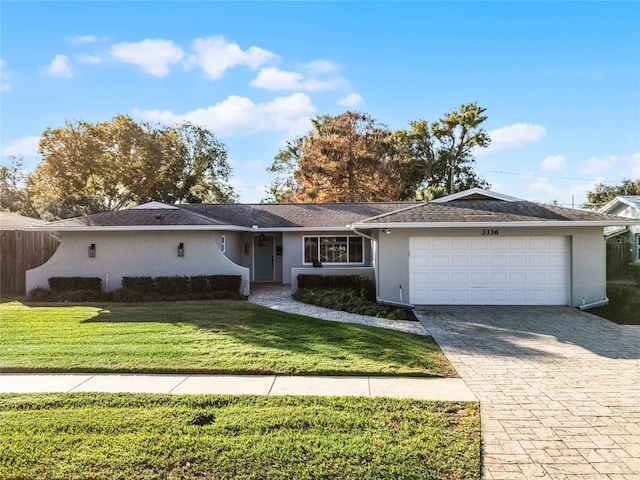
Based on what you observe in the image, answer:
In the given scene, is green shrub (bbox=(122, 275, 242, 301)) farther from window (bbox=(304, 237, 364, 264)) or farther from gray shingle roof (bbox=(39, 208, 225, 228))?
window (bbox=(304, 237, 364, 264))

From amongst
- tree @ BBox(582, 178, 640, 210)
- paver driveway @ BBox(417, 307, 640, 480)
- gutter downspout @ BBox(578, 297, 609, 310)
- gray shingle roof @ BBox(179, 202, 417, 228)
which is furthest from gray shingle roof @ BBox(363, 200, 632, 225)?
tree @ BBox(582, 178, 640, 210)

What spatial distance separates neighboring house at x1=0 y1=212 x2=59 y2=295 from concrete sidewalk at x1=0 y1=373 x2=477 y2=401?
458 inches

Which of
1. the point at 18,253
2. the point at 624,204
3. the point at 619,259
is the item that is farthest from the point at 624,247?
the point at 18,253

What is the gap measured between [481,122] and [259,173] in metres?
21.8

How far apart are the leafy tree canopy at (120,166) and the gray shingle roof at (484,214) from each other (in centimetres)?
2284

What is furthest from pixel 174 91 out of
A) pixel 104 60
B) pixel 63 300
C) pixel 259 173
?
pixel 259 173

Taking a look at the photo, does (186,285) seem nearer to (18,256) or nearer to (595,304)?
(18,256)

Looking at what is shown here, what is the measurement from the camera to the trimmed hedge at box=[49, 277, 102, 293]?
49.5ft

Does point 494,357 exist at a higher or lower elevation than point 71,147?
lower

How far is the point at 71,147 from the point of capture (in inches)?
1089

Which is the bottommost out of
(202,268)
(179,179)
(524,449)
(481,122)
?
(524,449)

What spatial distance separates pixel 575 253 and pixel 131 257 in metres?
15.3

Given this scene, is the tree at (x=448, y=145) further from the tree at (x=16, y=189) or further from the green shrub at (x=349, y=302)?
the tree at (x=16, y=189)

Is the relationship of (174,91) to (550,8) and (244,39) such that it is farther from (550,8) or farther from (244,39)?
(550,8)
